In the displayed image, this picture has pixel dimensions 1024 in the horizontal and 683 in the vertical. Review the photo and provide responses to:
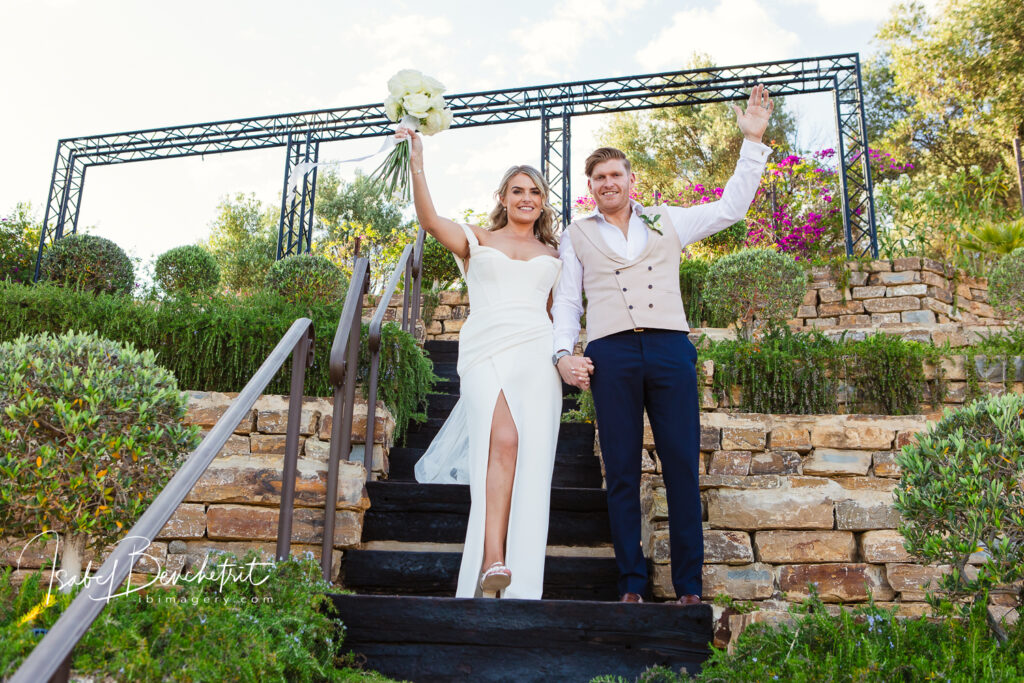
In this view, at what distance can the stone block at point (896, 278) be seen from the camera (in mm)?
7820

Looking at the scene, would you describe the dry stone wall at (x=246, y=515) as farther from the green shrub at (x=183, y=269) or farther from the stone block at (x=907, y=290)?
the green shrub at (x=183, y=269)

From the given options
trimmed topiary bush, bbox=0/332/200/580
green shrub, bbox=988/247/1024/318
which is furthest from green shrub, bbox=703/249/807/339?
trimmed topiary bush, bbox=0/332/200/580

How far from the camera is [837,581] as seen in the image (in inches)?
121

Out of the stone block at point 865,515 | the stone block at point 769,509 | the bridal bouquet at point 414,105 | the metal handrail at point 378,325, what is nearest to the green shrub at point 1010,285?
the stone block at point 865,515

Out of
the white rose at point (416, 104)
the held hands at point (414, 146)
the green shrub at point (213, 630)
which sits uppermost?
the white rose at point (416, 104)

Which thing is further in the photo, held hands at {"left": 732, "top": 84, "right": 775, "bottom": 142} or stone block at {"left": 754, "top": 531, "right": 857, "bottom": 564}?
stone block at {"left": 754, "top": 531, "right": 857, "bottom": 564}

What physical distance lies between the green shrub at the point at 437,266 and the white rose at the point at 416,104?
246 inches

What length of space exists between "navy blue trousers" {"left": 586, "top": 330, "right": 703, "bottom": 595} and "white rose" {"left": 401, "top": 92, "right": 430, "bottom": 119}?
106cm

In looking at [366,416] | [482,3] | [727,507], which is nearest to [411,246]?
[366,416]

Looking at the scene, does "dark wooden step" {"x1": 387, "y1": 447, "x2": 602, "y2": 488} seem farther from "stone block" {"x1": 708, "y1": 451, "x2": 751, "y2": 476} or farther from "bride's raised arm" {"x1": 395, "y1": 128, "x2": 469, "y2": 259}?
"bride's raised arm" {"x1": 395, "y1": 128, "x2": 469, "y2": 259}

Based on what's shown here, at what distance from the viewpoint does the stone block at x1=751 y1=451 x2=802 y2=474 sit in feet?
12.8

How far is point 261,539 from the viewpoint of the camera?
313 cm

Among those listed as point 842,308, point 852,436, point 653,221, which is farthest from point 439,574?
point 842,308

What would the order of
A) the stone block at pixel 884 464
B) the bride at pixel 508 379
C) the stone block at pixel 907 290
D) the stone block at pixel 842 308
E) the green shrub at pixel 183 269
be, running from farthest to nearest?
the green shrub at pixel 183 269, the stone block at pixel 842 308, the stone block at pixel 907 290, the stone block at pixel 884 464, the bride at pixel 508 379
